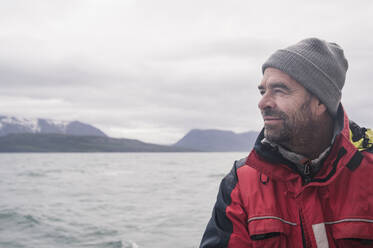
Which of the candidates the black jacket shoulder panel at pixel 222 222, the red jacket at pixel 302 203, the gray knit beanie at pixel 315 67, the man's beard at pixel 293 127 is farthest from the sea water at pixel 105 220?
the gray knit beanie at pixel 315 67

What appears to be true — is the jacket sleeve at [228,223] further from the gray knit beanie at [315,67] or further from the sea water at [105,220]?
the sea water at [105,220]

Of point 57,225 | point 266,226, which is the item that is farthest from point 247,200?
point 57,225

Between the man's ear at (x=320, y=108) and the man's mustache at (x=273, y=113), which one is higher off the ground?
the man's ear at (x=320, y=108)

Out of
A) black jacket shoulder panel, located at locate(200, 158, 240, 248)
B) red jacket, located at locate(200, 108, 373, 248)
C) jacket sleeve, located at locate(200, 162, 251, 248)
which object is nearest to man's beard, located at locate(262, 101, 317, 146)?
red jacket, located at locate(200, 108, 373, 248)

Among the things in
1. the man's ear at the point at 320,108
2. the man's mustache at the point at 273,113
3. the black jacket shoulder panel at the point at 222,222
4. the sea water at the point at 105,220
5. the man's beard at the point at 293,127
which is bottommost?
the sea water at the point at 105,220

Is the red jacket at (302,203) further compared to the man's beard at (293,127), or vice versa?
Result: the man's beard at (293,127)

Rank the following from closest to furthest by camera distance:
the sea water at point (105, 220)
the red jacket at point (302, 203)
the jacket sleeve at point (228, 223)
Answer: the red jacket at point (302, 203)
the jacket sleeve at point (228, 223)
the sea water at point (105, 220)

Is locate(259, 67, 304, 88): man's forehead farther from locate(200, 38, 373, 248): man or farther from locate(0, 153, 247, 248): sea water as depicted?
locate(0, 153, 247, 248): sea water

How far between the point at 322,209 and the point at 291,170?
0.36 meters

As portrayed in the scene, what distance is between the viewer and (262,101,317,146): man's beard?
8.91 ft

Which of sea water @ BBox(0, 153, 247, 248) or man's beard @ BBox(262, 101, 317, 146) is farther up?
man's beard @ BBox(262, 101, 317, 146)

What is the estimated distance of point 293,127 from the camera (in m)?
2.71

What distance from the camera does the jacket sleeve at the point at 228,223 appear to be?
2.71 m

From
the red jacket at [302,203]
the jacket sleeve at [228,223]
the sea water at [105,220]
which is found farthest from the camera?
the sea water at [105,220]
